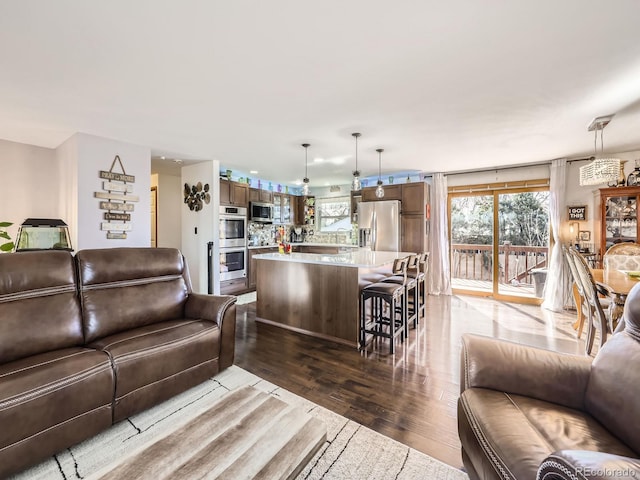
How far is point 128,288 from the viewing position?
2418mm

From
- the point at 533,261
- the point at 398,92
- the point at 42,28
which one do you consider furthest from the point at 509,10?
the point at 533,261

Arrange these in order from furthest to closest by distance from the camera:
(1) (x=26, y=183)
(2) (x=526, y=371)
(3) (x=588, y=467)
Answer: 1. (1) (x=26, y=183)
2. (2) (x=526, y=371)
3. (3) (x=588, y=467)

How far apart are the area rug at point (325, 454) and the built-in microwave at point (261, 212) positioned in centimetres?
427

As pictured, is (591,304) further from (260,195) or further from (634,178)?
(260,195)

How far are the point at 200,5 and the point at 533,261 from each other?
20.0 ft

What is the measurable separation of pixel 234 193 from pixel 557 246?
576cm

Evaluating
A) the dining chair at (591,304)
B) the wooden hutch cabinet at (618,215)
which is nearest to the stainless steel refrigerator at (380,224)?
the dining chair at (591,304)

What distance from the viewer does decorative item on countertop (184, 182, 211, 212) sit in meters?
4.89

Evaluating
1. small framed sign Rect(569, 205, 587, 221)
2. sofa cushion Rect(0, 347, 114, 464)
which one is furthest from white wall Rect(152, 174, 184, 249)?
small framed sign Rect(569, 205, 587, 221)

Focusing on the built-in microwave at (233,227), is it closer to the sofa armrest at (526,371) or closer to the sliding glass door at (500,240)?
the sliding glass door at (500,240)

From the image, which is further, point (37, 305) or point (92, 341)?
point (92, 341)

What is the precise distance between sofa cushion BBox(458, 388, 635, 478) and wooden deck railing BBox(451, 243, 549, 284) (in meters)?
4.73

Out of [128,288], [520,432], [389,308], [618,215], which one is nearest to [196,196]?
[128,288]

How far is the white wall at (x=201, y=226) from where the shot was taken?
485 cm
